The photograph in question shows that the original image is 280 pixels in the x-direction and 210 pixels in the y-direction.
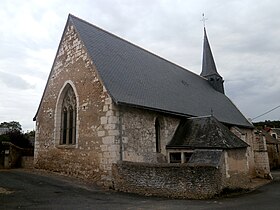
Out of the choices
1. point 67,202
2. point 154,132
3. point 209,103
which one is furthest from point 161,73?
point 67,202

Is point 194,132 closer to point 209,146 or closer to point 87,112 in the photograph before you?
point 209,146

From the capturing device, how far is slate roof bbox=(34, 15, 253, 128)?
12852 millimetres

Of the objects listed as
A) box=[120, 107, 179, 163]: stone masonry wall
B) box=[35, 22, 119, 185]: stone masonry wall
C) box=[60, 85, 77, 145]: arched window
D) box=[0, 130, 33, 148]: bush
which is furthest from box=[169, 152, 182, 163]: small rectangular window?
box=[0, 130, 33, 148]: bush

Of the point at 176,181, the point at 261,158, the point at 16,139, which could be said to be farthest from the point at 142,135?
the point at 261,158

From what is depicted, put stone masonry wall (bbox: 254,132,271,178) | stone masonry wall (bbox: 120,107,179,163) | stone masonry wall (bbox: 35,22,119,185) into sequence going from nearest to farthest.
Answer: stone masonry wall (bbox: 35,22,119,185) → stone masonry wall (bbox: 120,107,179,163) → stone masonry wall (bbox: 254,132,271,178)

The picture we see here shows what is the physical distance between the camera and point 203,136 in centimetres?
1346

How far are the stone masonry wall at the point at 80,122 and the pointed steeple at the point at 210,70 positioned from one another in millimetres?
16532

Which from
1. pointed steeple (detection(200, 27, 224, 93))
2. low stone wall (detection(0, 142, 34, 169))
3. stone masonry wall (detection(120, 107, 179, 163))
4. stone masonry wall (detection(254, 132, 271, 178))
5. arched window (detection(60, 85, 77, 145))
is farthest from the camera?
pointed steeple (detection(200, 27, 224, 93))

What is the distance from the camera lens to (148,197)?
9562 millimetres

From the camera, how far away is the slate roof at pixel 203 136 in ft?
40.7

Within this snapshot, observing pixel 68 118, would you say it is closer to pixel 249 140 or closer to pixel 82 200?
pixel 82 200

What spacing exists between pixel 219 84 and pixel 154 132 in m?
16.0

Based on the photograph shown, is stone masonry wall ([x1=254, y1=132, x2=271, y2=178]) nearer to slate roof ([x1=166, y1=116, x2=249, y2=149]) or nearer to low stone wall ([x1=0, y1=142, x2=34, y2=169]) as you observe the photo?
slate roof ([x1=166, y1=116, x2=249, y2=149])

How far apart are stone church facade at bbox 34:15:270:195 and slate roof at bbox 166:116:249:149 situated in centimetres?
25
